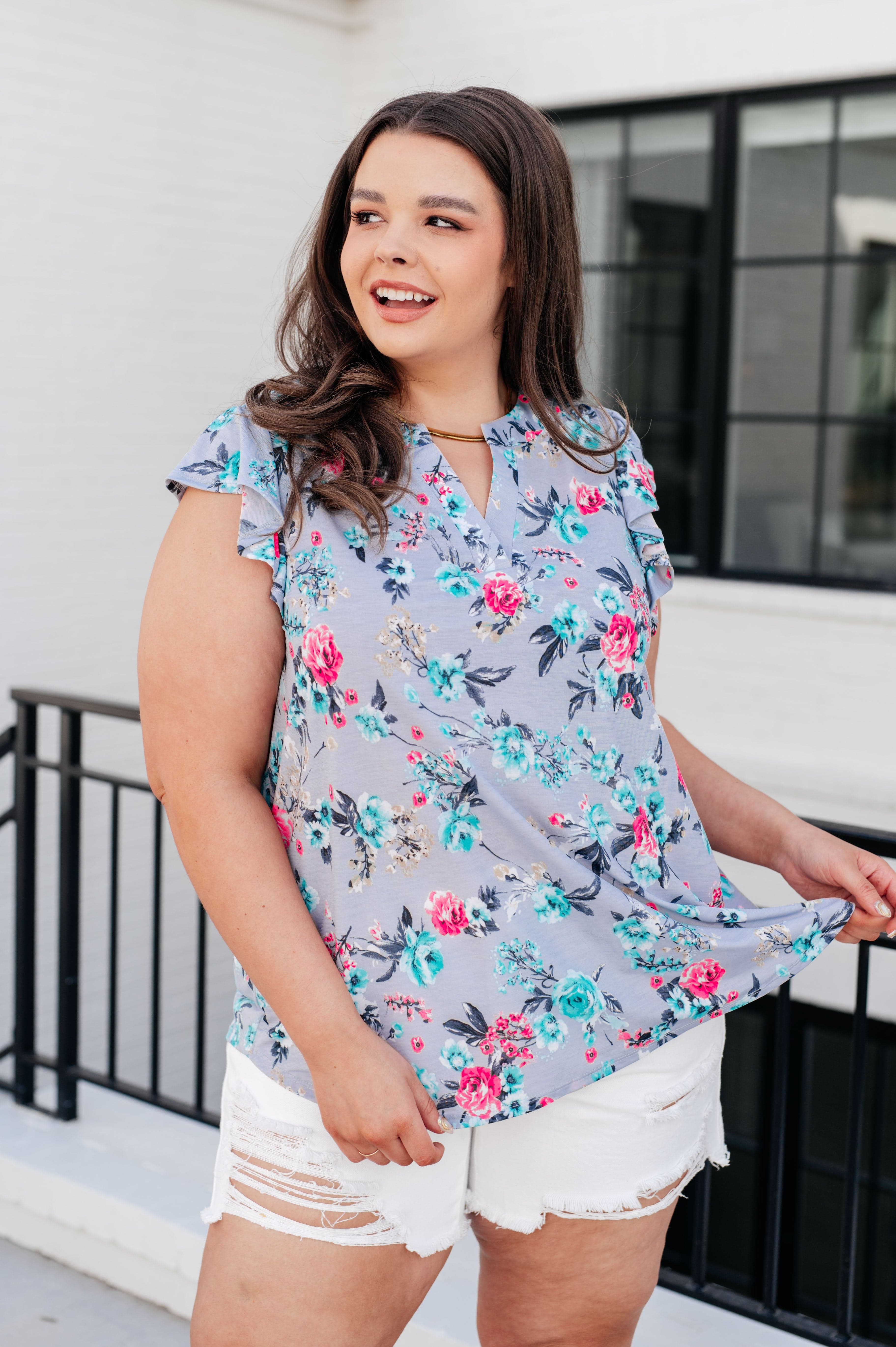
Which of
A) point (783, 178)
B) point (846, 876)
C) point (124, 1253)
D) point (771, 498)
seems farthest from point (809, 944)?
point (771, 498)

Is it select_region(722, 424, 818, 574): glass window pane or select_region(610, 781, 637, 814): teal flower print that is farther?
select_region(722, 424, 818, 574): glass window pane

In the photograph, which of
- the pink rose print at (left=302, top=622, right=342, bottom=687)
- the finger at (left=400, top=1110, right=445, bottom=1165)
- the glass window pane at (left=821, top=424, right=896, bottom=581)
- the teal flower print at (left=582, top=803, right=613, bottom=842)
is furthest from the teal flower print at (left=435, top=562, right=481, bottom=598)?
the glass window pane at (left=821, top=424, right=896, bottom=581)

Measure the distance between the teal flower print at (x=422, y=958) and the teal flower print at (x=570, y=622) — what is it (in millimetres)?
282

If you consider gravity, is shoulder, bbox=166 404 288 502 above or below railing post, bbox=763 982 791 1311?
above

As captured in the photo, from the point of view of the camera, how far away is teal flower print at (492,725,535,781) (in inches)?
44.9

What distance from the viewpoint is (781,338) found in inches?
271

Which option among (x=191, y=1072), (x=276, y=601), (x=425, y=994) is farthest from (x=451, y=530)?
(x=191, y=1072)

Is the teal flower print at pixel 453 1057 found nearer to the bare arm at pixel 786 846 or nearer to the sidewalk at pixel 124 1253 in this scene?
the bare arm at pixel 786 846

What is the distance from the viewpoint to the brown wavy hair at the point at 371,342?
117 cm

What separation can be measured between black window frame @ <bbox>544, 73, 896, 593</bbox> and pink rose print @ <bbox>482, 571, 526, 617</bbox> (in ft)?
11.3

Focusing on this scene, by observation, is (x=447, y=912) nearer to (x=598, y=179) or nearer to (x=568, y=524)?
(x=568, y=524)

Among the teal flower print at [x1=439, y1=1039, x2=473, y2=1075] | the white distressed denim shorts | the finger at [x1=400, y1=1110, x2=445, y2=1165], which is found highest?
the teal flower print at [x1=439, y1=1039, x2=473, y2=1075]

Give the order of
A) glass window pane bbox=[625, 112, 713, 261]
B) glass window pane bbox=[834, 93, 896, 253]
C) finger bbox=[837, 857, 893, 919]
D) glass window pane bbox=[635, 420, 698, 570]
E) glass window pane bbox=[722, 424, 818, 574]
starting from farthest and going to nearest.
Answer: glass window pane bbox=[722, 424, 818, 574] < glass window pane bbox=[635, 420, 698, 570] < glass window pane bbox=[625, 112, 713, 261] < glass window pane bbox=[834, 93, 896, 253] < finger bbox=[837, 857, 893, 919]

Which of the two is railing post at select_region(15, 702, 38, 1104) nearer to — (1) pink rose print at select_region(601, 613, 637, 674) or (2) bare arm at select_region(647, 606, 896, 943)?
(2) bare arm at select_region(647, 606, 896, 943)
